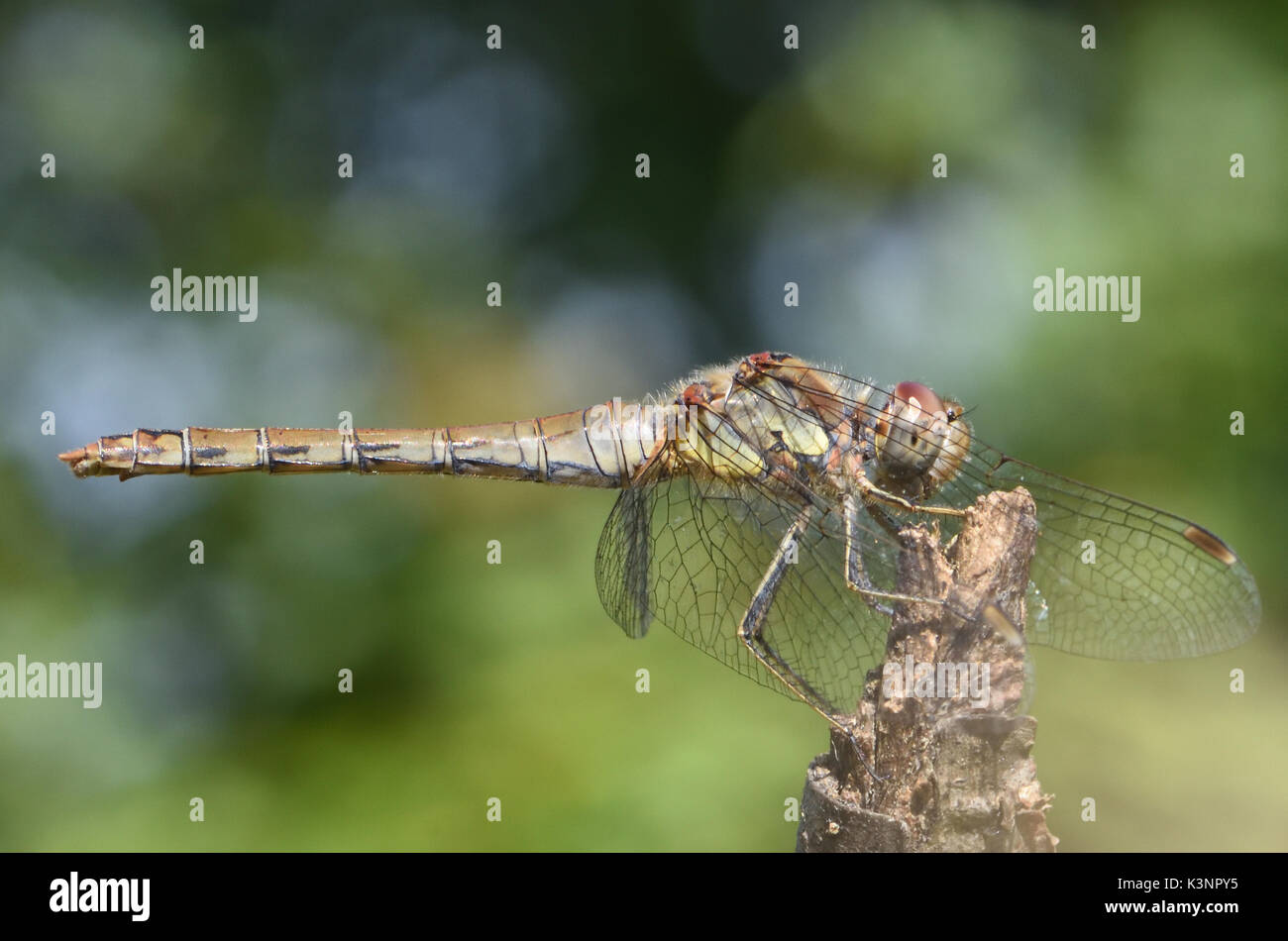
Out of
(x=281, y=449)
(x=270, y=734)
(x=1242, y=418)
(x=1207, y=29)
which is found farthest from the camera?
(x=1207, y=29)

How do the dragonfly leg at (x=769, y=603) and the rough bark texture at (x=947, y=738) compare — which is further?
the dragonfly leg at (x=769, y=603)

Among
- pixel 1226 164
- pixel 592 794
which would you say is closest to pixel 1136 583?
pixel 592 794

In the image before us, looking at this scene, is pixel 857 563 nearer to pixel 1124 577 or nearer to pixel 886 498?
pixel 886 498

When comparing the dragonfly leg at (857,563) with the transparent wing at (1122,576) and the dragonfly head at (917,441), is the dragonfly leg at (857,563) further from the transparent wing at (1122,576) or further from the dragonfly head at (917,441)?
the transparent wing at (1122,576)

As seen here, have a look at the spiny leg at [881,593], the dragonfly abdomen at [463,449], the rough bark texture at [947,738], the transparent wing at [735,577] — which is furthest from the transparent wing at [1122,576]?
the dragonfly abdomen at [463,449]

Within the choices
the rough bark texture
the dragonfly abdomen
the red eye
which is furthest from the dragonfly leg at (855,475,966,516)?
the dragonfly abdomen

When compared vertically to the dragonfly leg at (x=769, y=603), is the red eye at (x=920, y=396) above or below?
above

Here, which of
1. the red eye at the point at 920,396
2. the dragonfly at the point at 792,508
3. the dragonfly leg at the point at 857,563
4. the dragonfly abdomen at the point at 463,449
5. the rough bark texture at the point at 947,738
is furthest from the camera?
the dragonfly abdomen at the point at 463,449

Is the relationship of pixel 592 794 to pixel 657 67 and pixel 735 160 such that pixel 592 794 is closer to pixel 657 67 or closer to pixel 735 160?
pixel 735 160

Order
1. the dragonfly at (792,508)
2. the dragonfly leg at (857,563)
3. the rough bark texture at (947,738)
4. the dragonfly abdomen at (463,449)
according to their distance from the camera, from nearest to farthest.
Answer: the rough bark texture at (947,738)
the dragonfly leg at (857,563)
the dragonfly at (792,508)
the dragonfly abdomen at (463,449)
